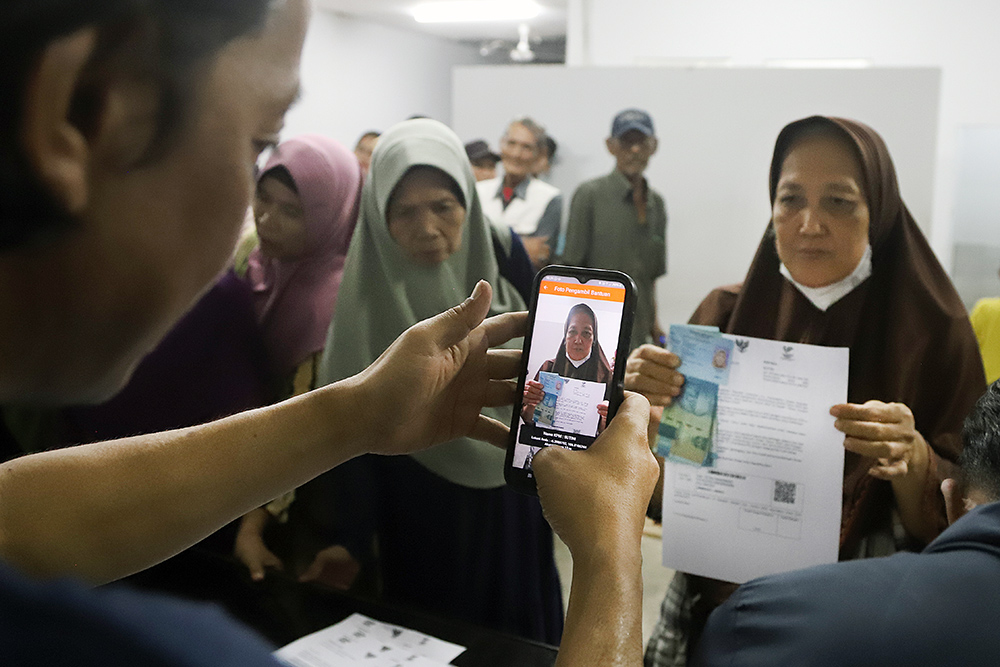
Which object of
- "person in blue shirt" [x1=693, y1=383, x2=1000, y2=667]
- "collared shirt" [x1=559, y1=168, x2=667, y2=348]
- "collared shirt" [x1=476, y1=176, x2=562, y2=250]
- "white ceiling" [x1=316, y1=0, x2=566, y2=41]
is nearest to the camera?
"person in blue shirt" [x1=693, y1=383, x2=1000, y2=667]

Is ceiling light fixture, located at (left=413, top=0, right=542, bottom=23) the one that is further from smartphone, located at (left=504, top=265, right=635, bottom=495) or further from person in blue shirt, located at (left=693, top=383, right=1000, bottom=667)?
person in blue shirt, located at (left=693, top=383, right=1000, bottom=667)

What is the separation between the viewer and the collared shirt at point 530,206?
159 centimetres

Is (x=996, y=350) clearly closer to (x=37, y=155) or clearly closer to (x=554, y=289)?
(x=554, y=289)

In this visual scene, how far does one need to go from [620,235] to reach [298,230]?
0.57 metres

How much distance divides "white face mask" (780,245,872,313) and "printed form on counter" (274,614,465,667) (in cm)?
58

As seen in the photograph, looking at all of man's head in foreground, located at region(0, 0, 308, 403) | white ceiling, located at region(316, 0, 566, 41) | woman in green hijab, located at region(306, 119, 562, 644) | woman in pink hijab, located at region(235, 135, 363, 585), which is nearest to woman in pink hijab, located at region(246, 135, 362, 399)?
woman in pink hijab, located at region(235, 135, 363, 585)

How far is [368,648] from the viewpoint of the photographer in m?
0.90

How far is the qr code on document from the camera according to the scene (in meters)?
0.92

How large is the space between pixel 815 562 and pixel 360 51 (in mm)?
4619

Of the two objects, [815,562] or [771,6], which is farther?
[771,6]

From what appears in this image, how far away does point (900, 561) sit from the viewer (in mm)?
671

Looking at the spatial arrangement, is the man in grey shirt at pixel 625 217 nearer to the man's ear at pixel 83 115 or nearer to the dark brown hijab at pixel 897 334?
the dark brown hijab at pixel 897 334

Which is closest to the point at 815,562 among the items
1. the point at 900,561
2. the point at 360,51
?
the point at 900,561

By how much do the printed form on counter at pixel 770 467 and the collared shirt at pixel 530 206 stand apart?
670 millimetres
